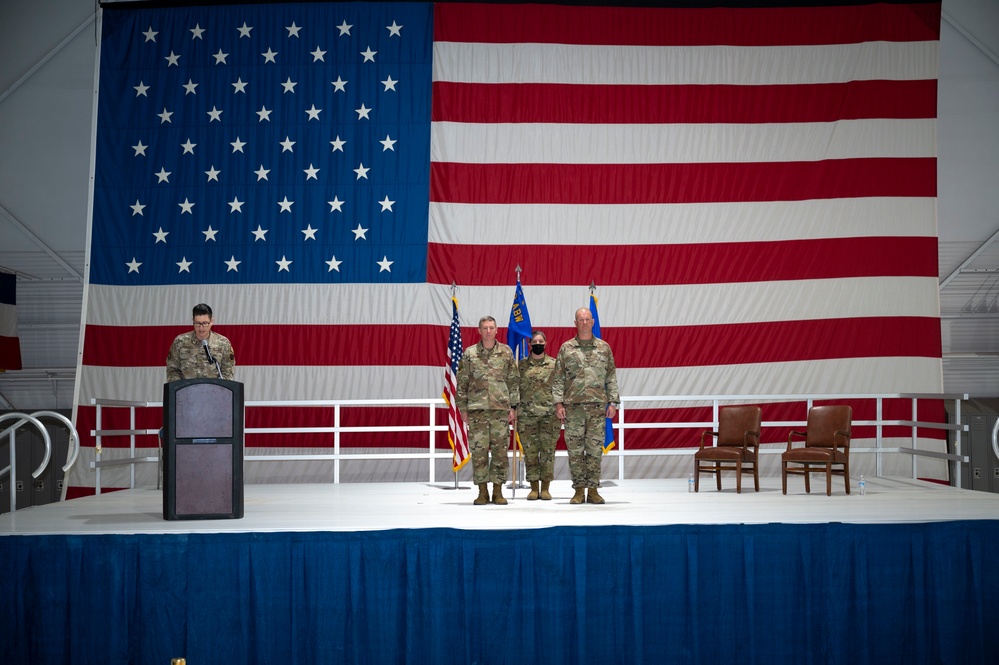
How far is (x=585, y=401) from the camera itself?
657cm

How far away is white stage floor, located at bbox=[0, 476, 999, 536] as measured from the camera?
527 centimetres

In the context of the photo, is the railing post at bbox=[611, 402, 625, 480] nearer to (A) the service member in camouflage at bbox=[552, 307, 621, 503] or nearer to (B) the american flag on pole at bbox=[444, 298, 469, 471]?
(B) the american flag on pole at bbox=[444, 298, 469, 471]

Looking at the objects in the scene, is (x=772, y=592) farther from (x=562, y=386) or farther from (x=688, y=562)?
(x=562, y=386)

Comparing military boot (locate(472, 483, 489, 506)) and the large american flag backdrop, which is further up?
the large american flag backdrop

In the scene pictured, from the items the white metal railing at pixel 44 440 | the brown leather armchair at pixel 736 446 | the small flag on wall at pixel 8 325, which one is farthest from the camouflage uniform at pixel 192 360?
the small flag on wall at pixel 8 325

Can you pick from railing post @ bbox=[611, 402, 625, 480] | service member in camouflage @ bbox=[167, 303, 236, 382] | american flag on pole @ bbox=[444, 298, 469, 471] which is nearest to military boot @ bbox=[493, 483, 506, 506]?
american flag on pole @ bbox=[444, 298, 469, 471]

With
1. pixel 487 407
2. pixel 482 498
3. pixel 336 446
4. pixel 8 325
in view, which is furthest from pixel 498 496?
pixel 8 325

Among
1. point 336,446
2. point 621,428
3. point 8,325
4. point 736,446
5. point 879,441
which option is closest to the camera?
point 736,446

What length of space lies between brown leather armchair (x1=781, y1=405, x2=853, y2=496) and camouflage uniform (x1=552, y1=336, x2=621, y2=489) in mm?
1655

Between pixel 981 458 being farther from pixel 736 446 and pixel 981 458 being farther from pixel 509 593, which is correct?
pixel 509 593

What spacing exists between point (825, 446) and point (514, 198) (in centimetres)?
398

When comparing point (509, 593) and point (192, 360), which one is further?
point (192, 360)

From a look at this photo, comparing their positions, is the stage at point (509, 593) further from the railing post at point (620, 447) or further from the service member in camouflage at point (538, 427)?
the railing post at point (620, 447)

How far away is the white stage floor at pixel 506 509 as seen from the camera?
527 cm
